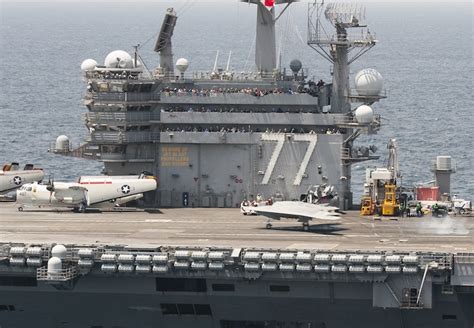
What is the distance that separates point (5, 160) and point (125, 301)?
45.7 meters

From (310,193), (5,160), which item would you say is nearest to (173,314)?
(310,193)

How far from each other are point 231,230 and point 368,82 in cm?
956

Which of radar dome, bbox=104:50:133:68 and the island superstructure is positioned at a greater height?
radar dome, bbox=104:50:133:68

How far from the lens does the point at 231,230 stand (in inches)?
2216

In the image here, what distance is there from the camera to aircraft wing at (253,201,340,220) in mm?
57125

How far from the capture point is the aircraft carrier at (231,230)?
47938mm

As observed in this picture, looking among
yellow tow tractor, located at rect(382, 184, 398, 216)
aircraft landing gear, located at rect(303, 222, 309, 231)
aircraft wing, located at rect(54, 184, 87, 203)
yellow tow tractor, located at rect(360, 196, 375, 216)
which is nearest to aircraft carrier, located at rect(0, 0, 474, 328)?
aircraft landing gear, located at rect(303, 222, 309, 231)

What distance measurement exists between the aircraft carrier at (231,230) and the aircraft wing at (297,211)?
60 cm

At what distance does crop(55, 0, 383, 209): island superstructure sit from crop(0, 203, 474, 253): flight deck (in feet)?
5.09

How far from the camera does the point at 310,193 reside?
59.5 meters

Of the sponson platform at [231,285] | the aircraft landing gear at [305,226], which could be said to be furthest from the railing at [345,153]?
the sponson platform at [231,285]

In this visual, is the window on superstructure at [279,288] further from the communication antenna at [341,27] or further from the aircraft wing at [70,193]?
the communication antenna at [341,27]

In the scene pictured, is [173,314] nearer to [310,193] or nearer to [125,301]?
[125,301]

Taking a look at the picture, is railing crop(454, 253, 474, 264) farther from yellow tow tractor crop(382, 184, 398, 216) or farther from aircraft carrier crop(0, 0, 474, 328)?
yellow tow tractor crop(382, 184, 398, 216)
